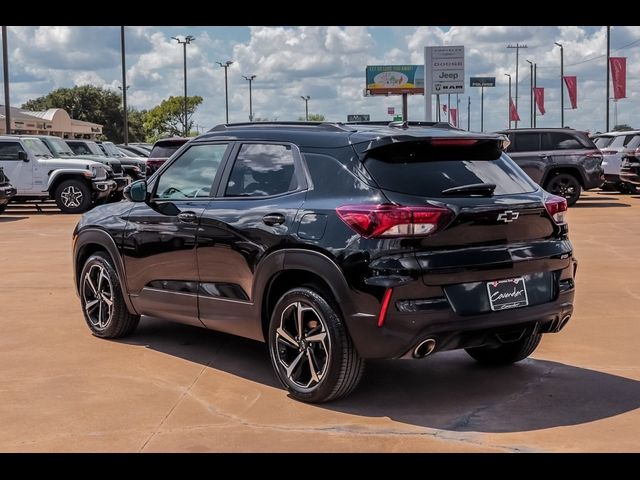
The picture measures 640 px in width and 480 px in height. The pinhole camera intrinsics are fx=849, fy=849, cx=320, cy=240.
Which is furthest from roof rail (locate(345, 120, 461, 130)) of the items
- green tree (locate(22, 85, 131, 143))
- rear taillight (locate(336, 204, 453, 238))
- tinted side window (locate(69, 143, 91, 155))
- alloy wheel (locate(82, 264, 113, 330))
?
green tree (locate(22, 85, 131, 143))

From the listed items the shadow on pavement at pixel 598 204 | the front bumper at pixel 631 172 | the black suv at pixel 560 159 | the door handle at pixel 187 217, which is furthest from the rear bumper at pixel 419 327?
the front bumper at pixel 631 172

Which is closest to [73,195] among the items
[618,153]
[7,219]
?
[7,219]

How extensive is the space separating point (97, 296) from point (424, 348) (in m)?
3.39

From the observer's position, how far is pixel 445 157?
17.3ft

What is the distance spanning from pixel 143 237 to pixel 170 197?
1.28 feet

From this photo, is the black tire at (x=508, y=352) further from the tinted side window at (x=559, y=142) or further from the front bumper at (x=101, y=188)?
the front bumper at (x=101, y=188)

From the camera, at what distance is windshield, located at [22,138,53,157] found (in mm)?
21734

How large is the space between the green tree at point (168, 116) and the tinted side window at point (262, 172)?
91971 mm

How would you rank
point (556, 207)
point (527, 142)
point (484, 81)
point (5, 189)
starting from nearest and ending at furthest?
point (556, 207)
point (5, 189)
point (527, 142)
point (484, 81)

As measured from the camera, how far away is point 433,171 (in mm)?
5160

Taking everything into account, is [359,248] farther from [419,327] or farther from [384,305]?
[419,327]
